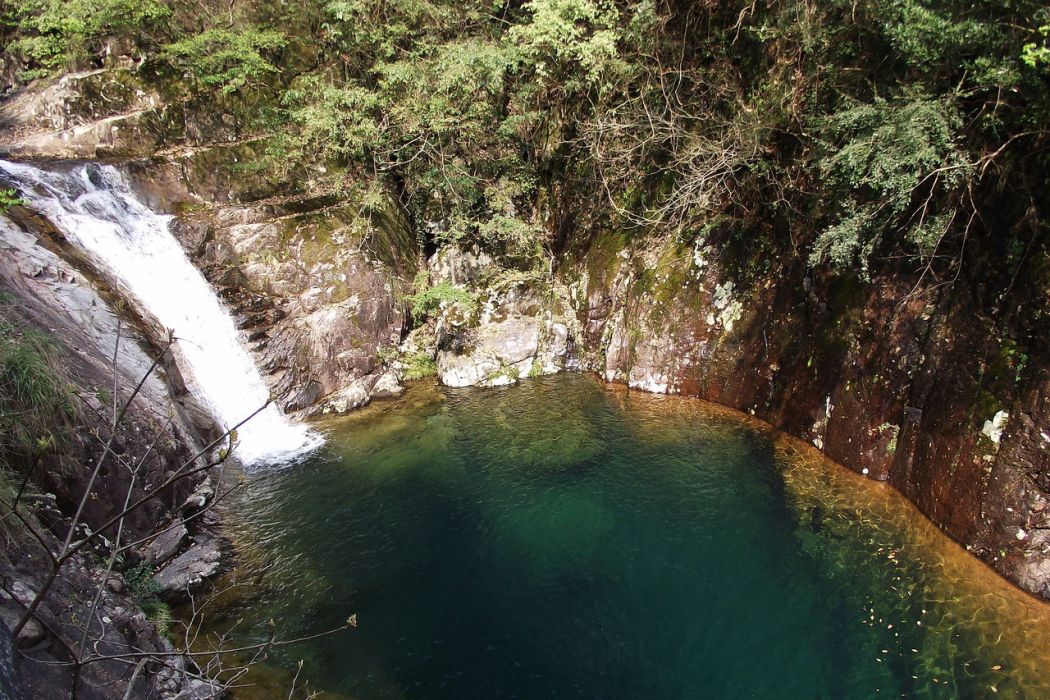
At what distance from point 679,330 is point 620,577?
20.9 ft

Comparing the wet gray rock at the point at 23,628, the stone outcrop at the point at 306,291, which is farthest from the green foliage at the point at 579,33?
the wet gray rock at the point at 23,628

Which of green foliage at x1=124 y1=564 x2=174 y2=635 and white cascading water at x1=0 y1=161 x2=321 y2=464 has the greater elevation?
white cascading water at x1=0 y1=161 x2=321 y2=464

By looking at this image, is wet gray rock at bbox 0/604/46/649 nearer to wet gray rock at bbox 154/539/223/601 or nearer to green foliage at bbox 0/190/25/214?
wet gray rock at bbox 154/539/223/601

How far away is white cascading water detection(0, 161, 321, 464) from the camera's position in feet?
38.2

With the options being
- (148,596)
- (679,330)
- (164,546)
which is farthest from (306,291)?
(679,330)

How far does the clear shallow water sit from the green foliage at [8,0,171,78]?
12392 millimetres

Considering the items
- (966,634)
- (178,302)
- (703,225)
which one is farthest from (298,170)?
(966,634)

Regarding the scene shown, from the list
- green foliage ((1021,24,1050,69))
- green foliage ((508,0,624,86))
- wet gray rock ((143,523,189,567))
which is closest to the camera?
green foliage ((1021,24,1050,69))

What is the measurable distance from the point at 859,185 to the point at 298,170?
1381 centimetres

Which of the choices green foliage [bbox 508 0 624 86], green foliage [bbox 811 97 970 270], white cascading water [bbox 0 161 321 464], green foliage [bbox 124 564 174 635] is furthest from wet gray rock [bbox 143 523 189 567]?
green foliage [bbox 508 0 624 86]

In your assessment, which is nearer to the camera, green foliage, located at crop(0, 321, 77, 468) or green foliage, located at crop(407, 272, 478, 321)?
green foliage, located at crop(0, 321, 77, 468)

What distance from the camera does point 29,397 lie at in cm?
673

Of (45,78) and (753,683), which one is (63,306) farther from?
(753,683)

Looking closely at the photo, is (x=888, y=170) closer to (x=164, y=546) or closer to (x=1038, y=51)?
(x=1038, y=51)
